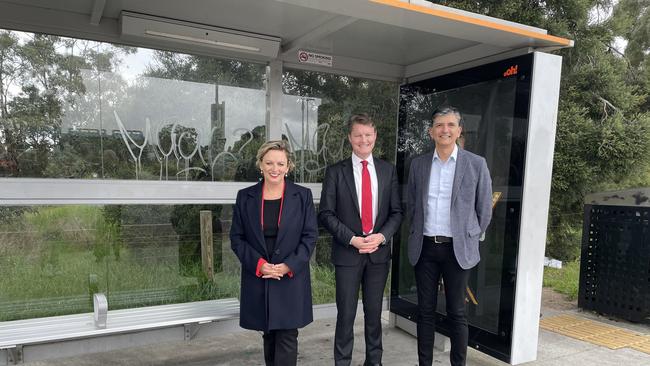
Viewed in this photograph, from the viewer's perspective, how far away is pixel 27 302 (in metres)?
3.51

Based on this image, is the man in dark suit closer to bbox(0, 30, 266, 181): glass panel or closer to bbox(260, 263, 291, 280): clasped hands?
bbox(260, 263, 291, 280): clasped hands

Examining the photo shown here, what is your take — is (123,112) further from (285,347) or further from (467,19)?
(467,19)

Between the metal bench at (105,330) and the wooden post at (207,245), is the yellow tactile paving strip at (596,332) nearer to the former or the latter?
the metal bench at (105,330)

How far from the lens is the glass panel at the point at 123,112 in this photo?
3.42 meters

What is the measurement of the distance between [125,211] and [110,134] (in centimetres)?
63

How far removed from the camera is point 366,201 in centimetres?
317

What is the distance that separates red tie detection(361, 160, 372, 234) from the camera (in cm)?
317

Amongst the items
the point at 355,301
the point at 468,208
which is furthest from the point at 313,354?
the point at 468,208

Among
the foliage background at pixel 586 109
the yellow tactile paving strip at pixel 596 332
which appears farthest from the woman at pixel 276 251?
the foliage background at pixel 586 109

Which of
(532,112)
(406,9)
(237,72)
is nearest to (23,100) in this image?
(237,72)

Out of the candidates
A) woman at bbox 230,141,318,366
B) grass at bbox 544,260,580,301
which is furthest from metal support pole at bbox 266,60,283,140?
grass at bbox 544,260,580,301

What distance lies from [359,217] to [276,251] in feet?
2.07

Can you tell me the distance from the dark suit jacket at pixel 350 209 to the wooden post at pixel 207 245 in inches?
54.0

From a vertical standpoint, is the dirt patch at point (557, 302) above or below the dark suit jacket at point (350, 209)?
below
